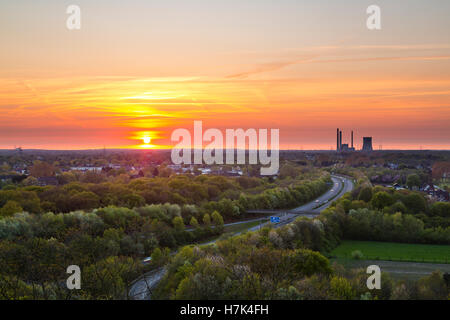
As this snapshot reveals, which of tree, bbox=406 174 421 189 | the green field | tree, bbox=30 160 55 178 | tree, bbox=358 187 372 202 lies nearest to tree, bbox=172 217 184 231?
the green field

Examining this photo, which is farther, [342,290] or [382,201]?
[382,201]

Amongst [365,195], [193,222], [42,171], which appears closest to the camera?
[193,222]

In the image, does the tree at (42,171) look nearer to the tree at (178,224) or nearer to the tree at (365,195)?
the tree at (178,224)

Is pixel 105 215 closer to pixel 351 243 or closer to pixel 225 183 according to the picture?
pixel 351 243

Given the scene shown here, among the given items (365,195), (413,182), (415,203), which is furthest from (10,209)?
(413,182)

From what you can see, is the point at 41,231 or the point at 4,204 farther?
the point at 4,204

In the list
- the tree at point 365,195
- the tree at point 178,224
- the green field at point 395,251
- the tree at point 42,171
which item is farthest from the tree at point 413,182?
the tree at point 42,171

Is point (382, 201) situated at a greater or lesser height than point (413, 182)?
greater

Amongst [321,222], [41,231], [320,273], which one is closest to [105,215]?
[41,231]

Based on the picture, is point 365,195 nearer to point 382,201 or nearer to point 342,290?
point 382,201
